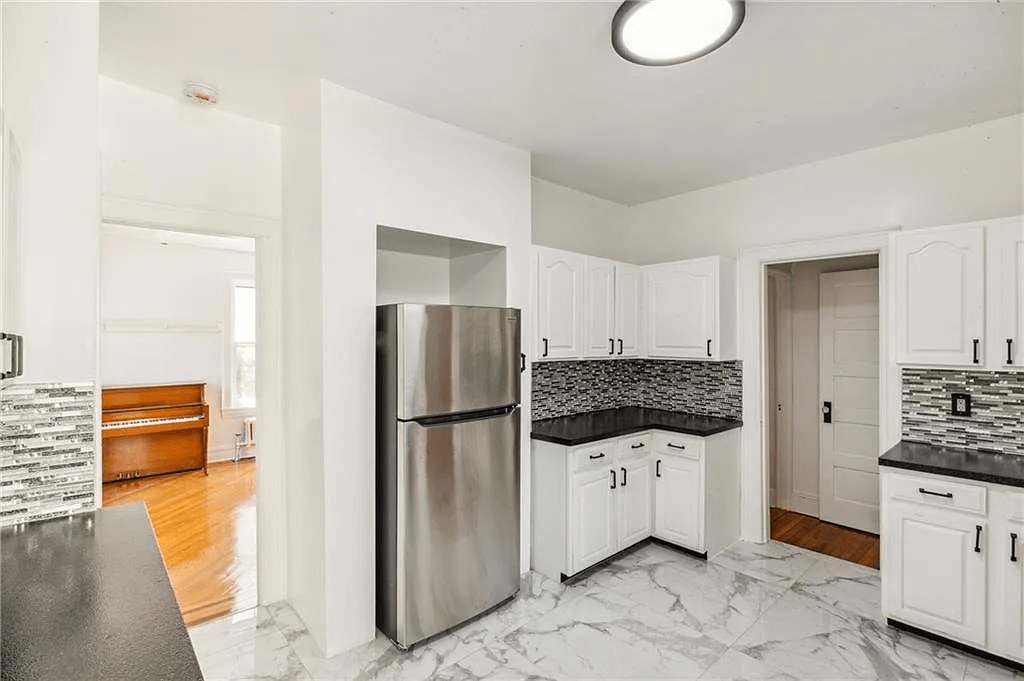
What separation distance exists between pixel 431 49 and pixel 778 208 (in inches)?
104

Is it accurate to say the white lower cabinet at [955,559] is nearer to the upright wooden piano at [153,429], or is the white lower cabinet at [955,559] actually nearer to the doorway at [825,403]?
the doorway at [825,403]

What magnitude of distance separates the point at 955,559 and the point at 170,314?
23.2ft

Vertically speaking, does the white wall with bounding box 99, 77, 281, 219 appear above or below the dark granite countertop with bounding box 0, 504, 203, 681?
above

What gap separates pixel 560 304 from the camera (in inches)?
130

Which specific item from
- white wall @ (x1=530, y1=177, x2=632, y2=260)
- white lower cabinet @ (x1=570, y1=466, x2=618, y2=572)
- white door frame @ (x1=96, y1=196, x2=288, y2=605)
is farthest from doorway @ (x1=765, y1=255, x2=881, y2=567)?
white door frame @ (x1=96, y1=196, x2=288, y2=605)

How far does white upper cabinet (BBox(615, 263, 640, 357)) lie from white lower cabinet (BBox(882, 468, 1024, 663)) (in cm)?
171

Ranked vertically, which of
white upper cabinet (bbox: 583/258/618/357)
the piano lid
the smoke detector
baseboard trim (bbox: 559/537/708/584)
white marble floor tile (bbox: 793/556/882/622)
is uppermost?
the smoke detector

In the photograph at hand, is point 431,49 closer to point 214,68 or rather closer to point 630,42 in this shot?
point 630,42

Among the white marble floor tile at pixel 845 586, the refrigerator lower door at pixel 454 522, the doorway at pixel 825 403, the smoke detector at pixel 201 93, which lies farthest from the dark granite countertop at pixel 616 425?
the smoke detector at pixel 201 93

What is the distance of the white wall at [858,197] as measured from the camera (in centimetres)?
272

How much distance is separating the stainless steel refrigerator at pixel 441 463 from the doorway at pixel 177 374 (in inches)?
97.9

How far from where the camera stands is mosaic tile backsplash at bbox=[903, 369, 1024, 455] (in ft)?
8.63

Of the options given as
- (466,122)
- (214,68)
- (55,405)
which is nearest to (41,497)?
(55,405)

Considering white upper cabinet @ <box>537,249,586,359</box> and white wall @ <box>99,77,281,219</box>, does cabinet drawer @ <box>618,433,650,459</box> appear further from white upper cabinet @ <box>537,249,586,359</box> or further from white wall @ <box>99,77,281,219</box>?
white wall @ <box>99,77,281,219</box>
